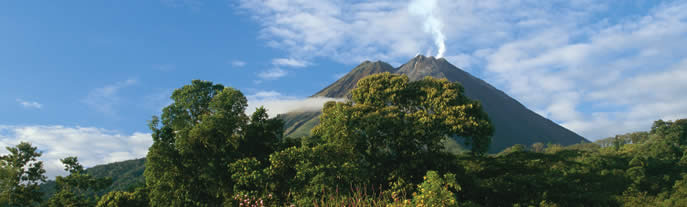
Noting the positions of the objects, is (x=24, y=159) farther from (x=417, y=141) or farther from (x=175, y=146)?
(x=417, y=141)

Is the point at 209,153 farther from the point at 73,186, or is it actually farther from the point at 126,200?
the point at 73,186

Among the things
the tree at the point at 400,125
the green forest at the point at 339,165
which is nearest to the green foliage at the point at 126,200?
the green forest at the point at 339,165

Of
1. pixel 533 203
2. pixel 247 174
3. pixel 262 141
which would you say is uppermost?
pixel 262 141

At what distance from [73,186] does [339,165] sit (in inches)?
875

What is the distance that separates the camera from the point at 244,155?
73.9ft

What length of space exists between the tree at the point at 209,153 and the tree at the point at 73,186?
29.2ft

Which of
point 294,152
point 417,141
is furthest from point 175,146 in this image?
point 417,141

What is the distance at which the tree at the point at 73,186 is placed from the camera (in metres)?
28.5

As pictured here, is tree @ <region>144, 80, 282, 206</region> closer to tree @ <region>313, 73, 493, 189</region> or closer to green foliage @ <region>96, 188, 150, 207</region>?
tree @ <region>313, 73, 493, 189</region>

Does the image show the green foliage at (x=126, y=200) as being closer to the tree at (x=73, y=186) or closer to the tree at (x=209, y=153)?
the tree at (x=73, y=186)

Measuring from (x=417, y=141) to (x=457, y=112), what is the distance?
499 cm

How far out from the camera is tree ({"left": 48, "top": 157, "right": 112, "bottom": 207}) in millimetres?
28462

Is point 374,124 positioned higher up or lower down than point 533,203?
higher up

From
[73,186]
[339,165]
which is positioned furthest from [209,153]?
[73,186]
